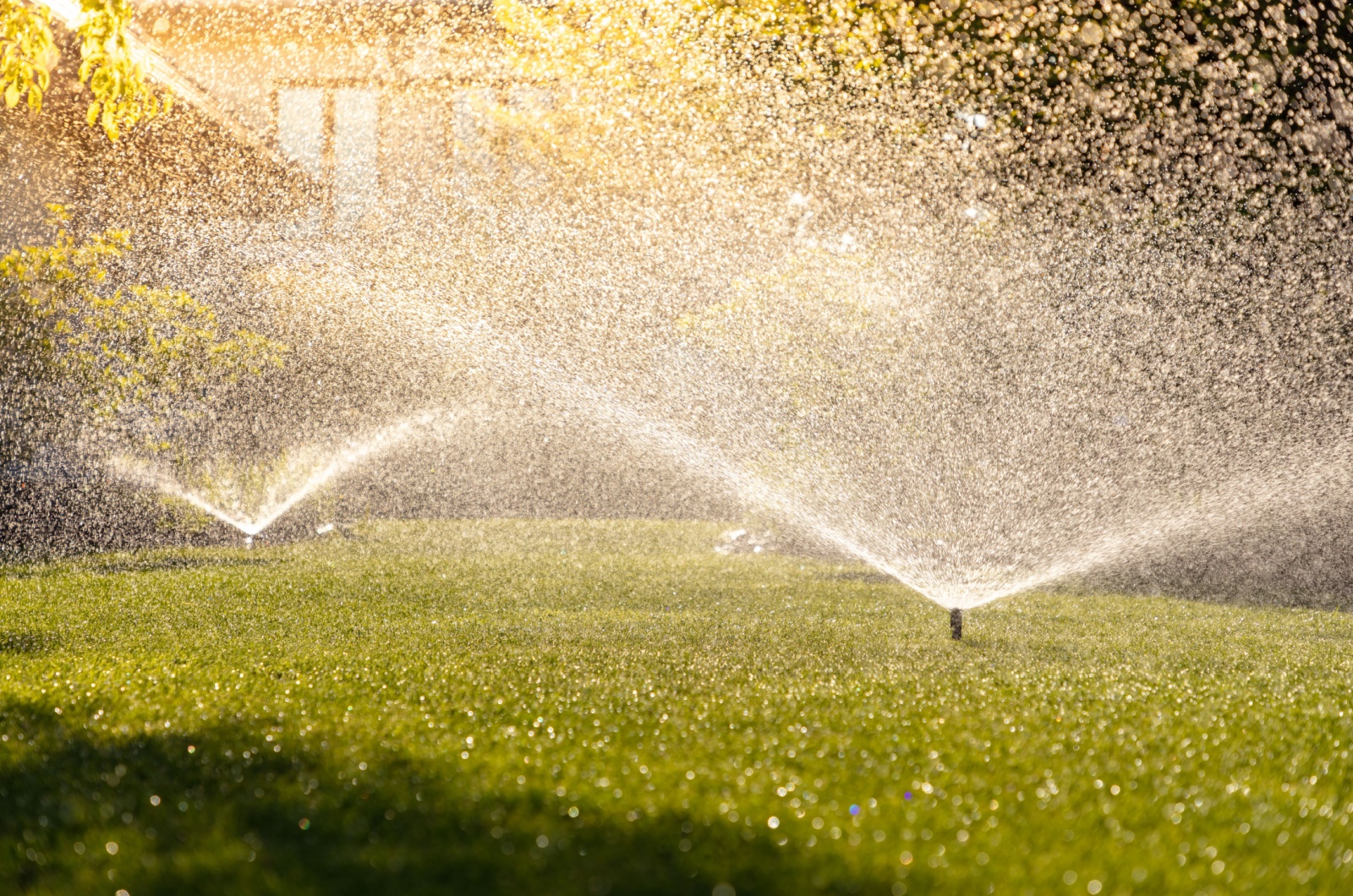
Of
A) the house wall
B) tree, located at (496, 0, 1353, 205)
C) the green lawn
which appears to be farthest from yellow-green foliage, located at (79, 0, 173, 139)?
the house wall

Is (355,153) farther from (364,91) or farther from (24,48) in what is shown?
(24,48)

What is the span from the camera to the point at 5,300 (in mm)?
8453

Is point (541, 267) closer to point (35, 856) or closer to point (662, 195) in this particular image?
point (662, 195)

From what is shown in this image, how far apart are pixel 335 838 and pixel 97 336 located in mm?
8192

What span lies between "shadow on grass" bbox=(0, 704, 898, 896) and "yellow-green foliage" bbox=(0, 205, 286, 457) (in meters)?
6.88

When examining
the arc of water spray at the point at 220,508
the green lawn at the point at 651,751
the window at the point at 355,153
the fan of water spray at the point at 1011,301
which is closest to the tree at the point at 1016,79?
the fan of water spray at the point at 1011,301

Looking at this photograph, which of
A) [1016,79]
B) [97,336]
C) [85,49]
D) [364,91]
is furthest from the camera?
[364,91]

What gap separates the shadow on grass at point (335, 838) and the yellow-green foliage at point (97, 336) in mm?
6881

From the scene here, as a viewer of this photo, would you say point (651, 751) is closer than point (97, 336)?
Yes

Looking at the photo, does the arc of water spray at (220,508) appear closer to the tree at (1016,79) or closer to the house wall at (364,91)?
the house wall at (364,91)

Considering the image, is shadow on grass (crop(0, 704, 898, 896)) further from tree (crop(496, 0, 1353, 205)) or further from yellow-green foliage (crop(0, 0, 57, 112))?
tree (crop(496, 0, 1353, 205))

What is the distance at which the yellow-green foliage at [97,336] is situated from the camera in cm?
850

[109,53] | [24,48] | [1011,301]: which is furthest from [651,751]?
[1011,301]

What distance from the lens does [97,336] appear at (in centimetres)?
905
